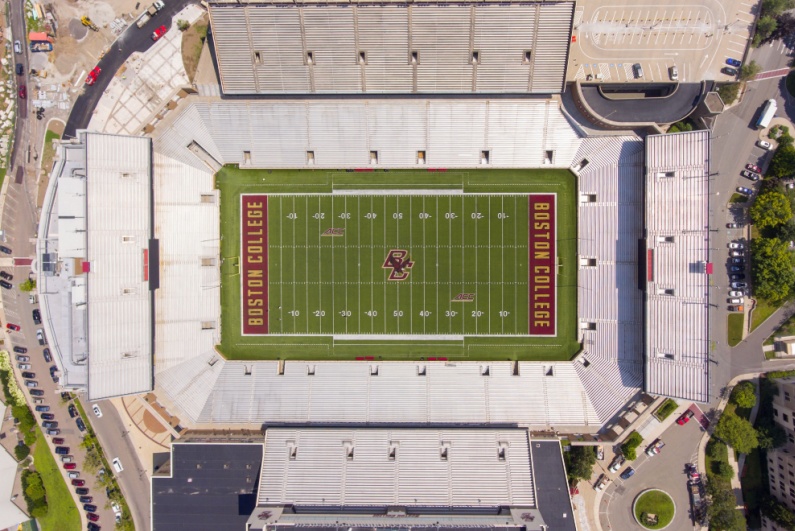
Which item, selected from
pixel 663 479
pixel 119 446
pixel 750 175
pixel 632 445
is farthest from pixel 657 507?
pixel 119 446

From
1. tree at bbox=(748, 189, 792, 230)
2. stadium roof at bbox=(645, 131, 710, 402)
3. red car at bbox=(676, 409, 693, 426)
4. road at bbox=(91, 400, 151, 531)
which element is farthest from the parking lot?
road at bbox=(91, 400, 151, 531)

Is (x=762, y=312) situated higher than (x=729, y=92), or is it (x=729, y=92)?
(x=729, y=92)

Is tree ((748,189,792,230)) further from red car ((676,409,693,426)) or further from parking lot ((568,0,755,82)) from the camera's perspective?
red car ((676,409,693,426))

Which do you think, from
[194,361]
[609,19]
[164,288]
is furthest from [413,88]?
[194,361]

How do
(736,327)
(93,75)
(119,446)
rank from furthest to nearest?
(119,446)
(93,75)
(736,327)

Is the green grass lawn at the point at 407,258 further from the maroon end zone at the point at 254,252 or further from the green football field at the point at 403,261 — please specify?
the maroon end zone at the point at 254,252

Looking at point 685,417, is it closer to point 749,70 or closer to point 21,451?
point 749,70

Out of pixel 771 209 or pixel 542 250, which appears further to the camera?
pixel 542 250

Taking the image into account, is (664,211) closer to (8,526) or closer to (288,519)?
(288,519)

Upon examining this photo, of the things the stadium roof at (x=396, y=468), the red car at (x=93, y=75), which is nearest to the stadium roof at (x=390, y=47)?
the red car at (x=93, y=75)
